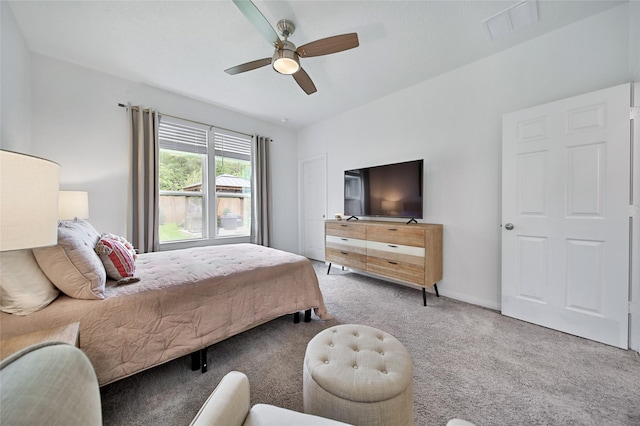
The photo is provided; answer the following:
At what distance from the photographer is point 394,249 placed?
2.87m

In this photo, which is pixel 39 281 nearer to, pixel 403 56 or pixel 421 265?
pixel 421 265

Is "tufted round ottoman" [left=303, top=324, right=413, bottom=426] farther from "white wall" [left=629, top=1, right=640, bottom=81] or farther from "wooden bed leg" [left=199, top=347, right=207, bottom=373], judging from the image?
"white wall" [left=629, top=1, right=640, bottom=81]

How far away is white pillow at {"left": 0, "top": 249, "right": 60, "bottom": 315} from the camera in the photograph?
1059mm

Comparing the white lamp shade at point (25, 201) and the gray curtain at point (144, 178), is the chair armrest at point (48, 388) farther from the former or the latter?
the gray curtain at point (144, 178)

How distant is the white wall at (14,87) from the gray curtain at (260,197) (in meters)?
2.60

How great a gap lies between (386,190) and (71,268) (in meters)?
3.05

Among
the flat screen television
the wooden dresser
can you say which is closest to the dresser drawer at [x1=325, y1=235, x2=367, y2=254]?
the wooden dresser

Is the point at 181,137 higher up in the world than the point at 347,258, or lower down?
higher up

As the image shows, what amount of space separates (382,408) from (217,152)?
400cm

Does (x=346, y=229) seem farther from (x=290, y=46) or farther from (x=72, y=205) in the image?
(x=72, y=205)

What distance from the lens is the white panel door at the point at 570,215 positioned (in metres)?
1.84

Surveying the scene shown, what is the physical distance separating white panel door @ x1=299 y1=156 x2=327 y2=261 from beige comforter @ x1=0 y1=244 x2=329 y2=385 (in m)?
2.35

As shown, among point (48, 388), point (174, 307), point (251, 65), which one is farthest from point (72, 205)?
point (48, 388)

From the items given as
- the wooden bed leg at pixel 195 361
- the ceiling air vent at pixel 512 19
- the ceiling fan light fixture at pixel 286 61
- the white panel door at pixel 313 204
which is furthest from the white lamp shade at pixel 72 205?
the ceiling air vent at pixel 512 19
